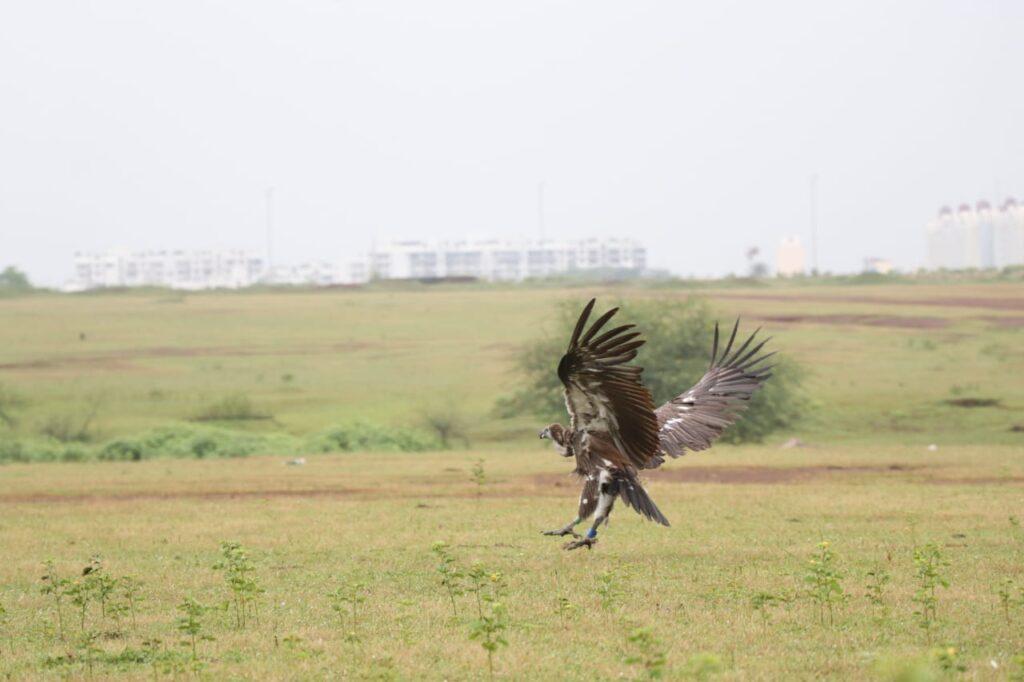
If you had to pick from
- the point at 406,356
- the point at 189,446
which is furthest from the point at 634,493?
the point at 406,356

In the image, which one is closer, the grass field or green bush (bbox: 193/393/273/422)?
the grass field

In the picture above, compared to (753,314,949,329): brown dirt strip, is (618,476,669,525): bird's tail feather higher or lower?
lower

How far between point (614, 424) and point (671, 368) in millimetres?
28160

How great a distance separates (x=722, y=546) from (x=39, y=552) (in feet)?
25.7

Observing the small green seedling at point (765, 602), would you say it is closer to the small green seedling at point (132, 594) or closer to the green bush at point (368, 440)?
the small green seedling at point (132, 594)

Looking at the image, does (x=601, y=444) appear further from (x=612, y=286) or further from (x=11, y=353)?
(x=612, y=286)

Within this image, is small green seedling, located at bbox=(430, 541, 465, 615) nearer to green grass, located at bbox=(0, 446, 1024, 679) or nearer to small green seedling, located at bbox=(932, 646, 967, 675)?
green grass, located at bbox=(0, 446, 1024, 679)

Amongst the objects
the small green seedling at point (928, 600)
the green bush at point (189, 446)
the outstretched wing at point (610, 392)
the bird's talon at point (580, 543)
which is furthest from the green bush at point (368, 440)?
the small green seedling at point (928, 600)

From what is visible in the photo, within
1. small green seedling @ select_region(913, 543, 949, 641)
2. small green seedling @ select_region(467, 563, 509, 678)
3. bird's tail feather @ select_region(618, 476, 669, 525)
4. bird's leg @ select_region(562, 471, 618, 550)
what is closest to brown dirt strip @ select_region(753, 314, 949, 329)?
bird's leg @ select_region(562, 471, 618, 550)

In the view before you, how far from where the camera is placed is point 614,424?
44.8ft

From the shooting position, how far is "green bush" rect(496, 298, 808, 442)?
40.4 meters

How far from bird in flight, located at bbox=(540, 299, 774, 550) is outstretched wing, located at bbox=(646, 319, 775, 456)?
0.01 m

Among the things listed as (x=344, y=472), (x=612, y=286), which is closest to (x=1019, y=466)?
(x=344, y=472)

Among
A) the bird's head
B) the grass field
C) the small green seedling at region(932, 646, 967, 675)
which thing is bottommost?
the grass field
